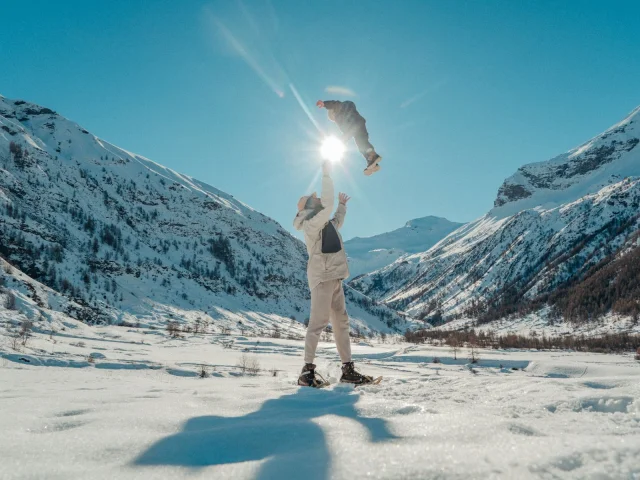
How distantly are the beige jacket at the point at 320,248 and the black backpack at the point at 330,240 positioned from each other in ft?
0.15

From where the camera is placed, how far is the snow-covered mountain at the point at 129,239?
50844mm

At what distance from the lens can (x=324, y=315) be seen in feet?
14.8

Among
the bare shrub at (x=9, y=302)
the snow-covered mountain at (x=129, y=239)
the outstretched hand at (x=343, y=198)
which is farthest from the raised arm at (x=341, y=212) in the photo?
the snow-covered mountain at (x=129, y=239)

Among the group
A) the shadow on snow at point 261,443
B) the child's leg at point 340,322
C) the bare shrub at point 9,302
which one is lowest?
the shadow on snow at point 261,443

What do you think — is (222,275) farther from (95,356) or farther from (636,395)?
(636,395)

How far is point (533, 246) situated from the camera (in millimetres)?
148625

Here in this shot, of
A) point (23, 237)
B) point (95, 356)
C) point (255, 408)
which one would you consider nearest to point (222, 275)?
point (23, 237)

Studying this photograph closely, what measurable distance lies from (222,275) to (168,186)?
4581 centimetres

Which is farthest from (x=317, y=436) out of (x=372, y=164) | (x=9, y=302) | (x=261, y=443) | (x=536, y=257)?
(x=536, y=257)

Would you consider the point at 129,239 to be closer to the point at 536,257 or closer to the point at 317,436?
the point at 317,436

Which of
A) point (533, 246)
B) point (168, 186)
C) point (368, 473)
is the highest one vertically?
point (168, 186)

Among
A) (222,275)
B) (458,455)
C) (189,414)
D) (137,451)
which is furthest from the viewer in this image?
(222,275)

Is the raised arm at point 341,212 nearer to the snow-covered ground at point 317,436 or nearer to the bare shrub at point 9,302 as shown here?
the snow-covered ground at point 317,436

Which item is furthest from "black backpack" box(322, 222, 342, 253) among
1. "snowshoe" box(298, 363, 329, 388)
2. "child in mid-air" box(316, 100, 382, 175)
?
"child in mid-air" box(316, 100, 382, 175)
